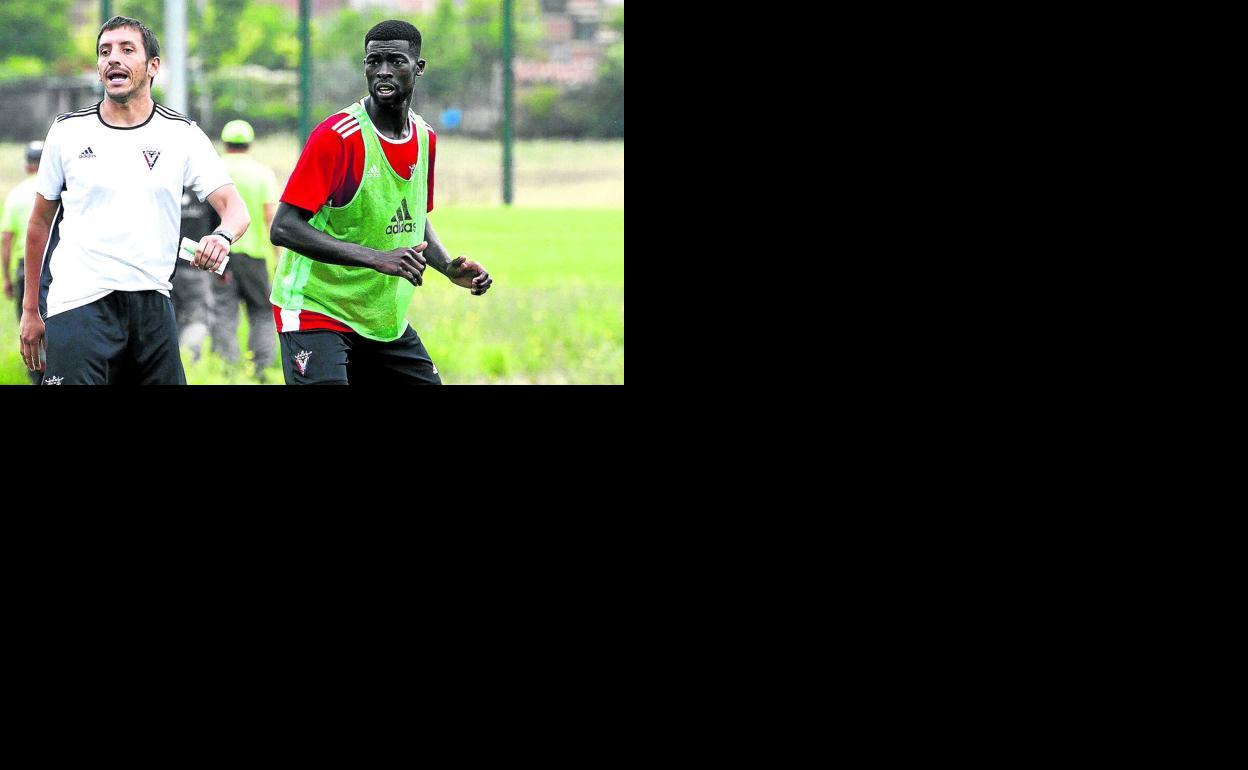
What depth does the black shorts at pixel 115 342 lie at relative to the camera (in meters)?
4.25

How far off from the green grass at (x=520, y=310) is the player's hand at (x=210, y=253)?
3.32 metres

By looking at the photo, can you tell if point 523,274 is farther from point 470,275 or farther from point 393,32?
point 393,32

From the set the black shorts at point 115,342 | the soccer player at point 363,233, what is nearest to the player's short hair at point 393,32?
the soccer player at point 363,233

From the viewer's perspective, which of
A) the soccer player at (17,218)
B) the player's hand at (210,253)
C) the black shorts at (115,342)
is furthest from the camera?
the soccer player at (17,218)

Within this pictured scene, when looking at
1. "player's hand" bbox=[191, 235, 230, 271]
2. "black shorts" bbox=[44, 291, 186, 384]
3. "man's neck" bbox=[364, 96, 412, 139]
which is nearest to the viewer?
"player's hand" bbox=[191, 235, 230, 271]

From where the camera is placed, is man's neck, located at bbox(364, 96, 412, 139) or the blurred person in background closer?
man's neck, located at bbox(364, 96, 412, 139)

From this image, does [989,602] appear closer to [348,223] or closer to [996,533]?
[996,533]

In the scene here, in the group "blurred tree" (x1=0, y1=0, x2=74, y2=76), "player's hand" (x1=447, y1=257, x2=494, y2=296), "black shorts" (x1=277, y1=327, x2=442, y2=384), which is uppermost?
"blurred tree" (x1=0, y1=0, x2=74, y2=76)

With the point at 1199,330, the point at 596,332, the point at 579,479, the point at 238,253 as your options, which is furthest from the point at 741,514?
the point at 596,332

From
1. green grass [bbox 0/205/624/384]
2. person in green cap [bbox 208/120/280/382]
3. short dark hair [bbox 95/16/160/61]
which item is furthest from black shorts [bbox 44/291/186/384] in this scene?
person in green cap [bbox 208/120/280/382]

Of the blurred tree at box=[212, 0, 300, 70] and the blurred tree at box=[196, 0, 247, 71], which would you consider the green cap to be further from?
the blurred tree at box=[196, 0, 247, 71]

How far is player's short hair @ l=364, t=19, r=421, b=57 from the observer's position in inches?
160

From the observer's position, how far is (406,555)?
354cm

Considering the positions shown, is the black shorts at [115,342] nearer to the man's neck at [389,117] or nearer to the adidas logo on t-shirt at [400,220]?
the adidas logo on t-shirt at [400,220]
